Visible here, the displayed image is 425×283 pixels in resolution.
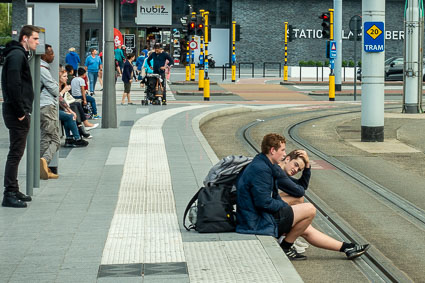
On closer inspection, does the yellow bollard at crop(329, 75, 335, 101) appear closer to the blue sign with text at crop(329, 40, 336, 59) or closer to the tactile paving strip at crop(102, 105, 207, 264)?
the blue sign with text at crop(329, 40, 336, 59)

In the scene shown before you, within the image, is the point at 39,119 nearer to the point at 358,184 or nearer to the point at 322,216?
the point at 322,216

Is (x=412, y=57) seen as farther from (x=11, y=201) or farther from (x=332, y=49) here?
(x=11, y=201)

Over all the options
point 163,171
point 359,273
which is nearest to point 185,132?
point 163,171

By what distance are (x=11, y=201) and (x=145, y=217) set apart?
4.97 feet

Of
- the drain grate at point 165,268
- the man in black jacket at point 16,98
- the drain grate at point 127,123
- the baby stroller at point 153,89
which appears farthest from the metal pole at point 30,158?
the baby stroller at point 153,89

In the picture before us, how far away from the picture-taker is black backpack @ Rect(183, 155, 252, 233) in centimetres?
786

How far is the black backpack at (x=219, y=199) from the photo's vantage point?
7863 millimetres

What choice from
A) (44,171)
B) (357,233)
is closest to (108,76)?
(44,171)

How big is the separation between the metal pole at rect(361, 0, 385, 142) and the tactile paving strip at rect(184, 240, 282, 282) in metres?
10.7

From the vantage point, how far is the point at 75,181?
1128 cm

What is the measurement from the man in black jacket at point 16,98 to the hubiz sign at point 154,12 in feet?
186

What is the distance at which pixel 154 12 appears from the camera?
66000 mm

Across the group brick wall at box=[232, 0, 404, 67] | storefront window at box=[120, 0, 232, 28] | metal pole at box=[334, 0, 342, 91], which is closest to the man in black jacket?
metal pole at box=[334, 0, 342, 91]

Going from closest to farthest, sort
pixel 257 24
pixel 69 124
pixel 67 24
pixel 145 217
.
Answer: pixel 145 217
pixel 69 124
pixel 67 24
pixel 257 24
